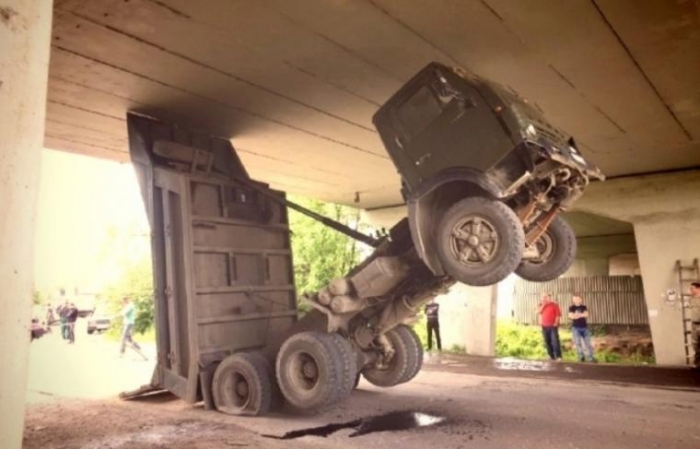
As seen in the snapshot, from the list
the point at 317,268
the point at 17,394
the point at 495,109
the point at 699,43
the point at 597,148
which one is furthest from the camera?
the point at 317,268

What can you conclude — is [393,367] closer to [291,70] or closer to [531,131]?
[531,131]

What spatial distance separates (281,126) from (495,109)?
171 inches

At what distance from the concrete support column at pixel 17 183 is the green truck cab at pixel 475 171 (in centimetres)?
373

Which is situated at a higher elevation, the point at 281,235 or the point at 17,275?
the point at 281,235

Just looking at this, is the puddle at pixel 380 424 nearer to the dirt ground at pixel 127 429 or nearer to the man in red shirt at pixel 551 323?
the dirt ground at pixel 127 429

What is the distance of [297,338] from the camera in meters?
6.35

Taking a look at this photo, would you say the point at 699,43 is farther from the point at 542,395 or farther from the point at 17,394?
the point at 17,394

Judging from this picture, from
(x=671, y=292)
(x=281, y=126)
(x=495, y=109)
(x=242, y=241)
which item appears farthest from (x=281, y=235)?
(x=671, y=292)

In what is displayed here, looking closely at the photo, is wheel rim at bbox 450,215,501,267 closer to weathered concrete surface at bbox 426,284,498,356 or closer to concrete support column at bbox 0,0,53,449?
concrete support column at bbox 0,0,53,449

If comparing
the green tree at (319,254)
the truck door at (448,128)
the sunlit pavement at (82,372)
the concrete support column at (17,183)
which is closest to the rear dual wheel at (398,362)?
the truck door at (448,128)

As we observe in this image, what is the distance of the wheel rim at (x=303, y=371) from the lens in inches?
247

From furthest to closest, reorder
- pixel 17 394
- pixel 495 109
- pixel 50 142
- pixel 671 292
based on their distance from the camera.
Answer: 1. pixel 671 292
2. pixel 50 142
3. pixel 495 109
4. pixel 17 394

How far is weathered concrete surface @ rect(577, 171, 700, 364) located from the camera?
1145 centimetres

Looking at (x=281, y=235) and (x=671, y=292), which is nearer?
(x=281, y=235)
